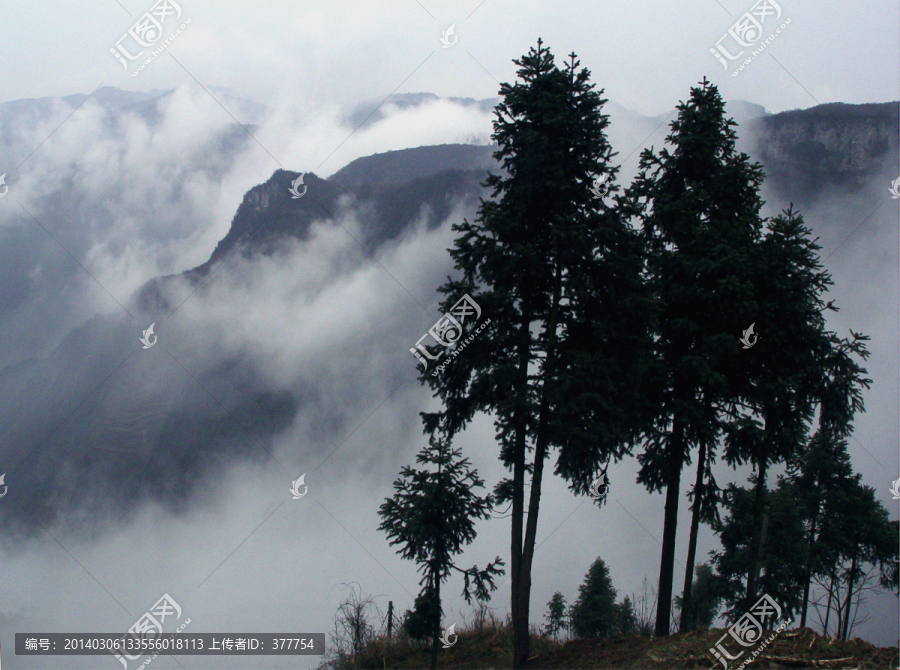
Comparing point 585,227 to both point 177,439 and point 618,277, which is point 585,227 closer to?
point 618,277

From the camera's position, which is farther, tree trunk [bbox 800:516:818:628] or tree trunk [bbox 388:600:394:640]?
tree trunk [bbox 800:516:818:628]

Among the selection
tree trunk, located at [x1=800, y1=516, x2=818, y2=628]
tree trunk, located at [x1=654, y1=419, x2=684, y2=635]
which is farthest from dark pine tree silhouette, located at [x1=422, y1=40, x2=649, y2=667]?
tree trunk, located at [x1=800, y1=516, x2=818, y2=628]

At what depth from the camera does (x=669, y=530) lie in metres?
14.5

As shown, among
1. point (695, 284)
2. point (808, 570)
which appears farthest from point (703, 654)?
point (808, 570)

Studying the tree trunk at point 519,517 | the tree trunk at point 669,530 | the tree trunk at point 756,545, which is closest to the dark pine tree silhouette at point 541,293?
the tree trunk at point 519,517

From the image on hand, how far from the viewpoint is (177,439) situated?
63.5 metres

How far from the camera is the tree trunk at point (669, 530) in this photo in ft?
45.9

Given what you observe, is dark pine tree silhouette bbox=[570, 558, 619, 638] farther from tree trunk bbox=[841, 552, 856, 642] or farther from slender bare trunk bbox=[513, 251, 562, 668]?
slender bare trunk bbox=[513, 251, 562, 668]

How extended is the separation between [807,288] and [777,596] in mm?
8407

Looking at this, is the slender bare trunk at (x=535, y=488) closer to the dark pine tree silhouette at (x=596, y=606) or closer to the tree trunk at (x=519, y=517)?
the tree trunk at (x=519, y=517)

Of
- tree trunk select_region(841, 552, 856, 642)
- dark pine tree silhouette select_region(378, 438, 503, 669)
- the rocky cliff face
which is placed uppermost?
the rocky cliff face

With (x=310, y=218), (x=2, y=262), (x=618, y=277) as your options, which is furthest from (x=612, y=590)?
(x=2, y=262)

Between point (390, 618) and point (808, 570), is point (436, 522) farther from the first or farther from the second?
point (808, 570)

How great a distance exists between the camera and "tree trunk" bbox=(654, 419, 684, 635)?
14.0 m
